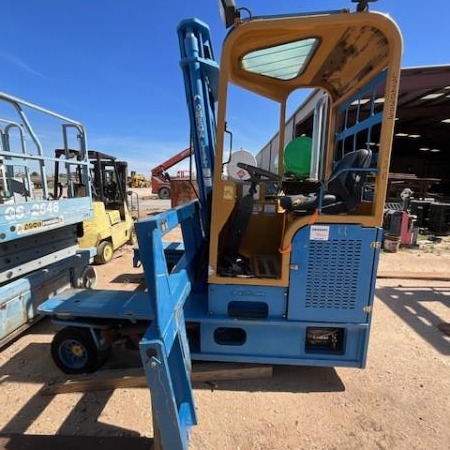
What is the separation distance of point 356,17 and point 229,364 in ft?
10.1

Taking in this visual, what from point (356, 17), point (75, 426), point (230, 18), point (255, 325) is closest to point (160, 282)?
point (255, 325)

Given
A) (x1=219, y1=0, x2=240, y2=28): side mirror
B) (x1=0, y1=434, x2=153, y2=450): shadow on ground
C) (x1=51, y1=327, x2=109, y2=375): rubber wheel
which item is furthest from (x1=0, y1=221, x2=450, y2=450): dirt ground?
(x1=219, y1=0, x2=240, y2=28): side mirror

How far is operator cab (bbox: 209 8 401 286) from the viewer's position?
2.34 m

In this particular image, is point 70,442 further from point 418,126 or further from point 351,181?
point 418,126

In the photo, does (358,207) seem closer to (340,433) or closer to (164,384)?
(340,433)

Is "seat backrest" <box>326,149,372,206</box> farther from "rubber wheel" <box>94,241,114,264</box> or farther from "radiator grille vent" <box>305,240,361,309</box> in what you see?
"rubber wheel" <box>94,241,114,264</box>

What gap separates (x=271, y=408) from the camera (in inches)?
102

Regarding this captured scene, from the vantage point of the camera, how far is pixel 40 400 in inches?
103

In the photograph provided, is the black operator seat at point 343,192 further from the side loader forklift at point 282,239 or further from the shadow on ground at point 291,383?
the shadow on ground at point 291,383

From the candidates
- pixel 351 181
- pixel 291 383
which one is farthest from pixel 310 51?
pixel 291 383

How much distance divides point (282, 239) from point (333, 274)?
0.52m

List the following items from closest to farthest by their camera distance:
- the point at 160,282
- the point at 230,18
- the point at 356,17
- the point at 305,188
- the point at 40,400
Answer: the point at 160,282, the point at 356,17, the point at 230,18, the point at 40,400, the point at 305,188

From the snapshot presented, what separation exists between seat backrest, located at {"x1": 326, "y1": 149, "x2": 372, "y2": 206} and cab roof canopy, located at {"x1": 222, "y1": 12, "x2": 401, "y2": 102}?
0.73 m

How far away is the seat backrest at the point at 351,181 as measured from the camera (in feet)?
8.68
